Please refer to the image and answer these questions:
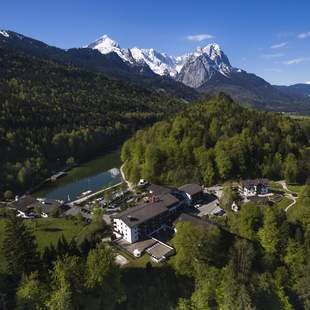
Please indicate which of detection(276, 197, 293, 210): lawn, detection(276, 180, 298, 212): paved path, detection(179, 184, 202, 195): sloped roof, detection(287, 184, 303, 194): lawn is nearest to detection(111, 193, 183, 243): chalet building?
detection(179, 184, 202, 195): sloped roof

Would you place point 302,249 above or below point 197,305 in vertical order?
above

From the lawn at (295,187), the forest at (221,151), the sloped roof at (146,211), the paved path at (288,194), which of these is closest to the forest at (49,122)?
the forest at (221,151)

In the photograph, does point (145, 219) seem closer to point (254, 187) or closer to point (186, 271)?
point (186, 271)

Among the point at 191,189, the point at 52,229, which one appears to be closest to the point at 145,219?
the point at 52,229

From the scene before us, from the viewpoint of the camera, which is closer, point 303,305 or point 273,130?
point 303,305

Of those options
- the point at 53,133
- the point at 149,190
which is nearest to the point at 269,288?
the point at 149,190

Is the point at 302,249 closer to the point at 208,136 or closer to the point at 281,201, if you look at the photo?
the point at 281,201

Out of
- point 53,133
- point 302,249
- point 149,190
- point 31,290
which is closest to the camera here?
point 31,290

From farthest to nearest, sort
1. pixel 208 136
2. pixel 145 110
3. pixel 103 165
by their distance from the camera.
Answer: pixel 145 110, pixel 103 165, pixel 208 136
